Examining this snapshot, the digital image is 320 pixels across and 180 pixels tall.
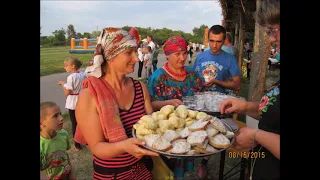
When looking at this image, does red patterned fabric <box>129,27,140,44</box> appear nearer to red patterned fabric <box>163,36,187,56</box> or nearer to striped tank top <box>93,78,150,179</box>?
striped tank top <box>93,78,150,179</box>

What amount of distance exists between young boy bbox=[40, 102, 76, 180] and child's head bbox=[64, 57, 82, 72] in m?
0.32

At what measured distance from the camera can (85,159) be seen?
3.96 ft

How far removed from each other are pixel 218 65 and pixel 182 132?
1.10 m

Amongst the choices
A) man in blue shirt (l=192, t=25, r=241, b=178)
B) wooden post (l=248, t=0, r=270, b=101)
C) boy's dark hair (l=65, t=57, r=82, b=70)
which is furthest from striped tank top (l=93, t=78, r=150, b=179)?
man in blue shirt (l=192, t=25, r=241, b=178)

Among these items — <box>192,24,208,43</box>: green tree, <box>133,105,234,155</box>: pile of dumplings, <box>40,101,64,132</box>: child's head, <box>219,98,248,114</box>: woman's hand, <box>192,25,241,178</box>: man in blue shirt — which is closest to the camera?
<box>133,105,234,155</box>: pile of dumplings

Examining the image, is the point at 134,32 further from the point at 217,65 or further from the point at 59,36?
the point at 217,65

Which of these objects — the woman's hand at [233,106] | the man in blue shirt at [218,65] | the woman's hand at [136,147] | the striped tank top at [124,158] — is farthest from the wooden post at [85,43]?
the man in blue shirt at [218,65]

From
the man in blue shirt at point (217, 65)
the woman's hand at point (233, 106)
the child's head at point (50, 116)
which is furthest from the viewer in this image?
the man in blue shirt at point (217, 65)

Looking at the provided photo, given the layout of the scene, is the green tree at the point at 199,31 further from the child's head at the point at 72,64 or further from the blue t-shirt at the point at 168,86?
the child's head at the point at 72,64

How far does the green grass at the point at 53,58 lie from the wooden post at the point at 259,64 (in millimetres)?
897

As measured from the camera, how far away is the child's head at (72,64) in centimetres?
123

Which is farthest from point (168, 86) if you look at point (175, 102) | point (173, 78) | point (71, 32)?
point (71, 32)

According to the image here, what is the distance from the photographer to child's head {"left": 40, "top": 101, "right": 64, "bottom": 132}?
93 centimetres
